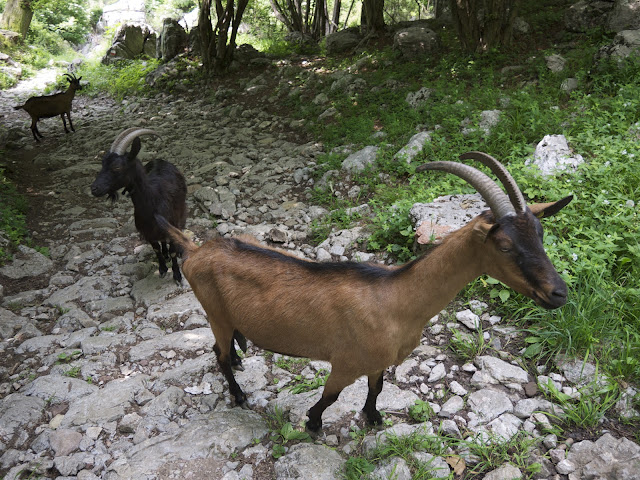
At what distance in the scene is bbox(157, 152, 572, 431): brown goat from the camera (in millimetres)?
2240

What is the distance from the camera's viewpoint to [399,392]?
3.46 metres

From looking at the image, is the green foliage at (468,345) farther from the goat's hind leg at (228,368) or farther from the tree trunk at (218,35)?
the tree trunk at (218,35)

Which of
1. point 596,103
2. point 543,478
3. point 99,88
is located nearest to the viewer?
point 543,478

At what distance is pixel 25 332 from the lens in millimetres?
4516

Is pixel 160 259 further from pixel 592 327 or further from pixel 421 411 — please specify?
pixel 592 327

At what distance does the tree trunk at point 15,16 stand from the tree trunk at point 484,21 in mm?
18831

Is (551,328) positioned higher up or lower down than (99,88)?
lower down

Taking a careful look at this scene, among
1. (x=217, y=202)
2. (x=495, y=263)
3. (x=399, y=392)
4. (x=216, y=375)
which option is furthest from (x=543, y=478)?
(x=217, y=202)

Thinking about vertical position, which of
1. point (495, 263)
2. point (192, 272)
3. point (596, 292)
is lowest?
point (596, 292)

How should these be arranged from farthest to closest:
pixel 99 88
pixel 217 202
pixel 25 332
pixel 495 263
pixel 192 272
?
pixel 99 88, pixel 217 202, pixel 25 332, pixel 192 272, pixel 495 263

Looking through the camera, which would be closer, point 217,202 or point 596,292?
point 596,292

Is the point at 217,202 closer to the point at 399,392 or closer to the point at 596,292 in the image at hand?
the point at 399,392

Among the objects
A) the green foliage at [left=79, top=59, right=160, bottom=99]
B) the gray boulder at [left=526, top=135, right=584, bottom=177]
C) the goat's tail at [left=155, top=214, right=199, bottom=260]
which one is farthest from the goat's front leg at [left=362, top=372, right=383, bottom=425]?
the green foliage at [left=79, top=59, right=160, bottom=99]

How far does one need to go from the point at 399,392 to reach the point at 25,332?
380cm
